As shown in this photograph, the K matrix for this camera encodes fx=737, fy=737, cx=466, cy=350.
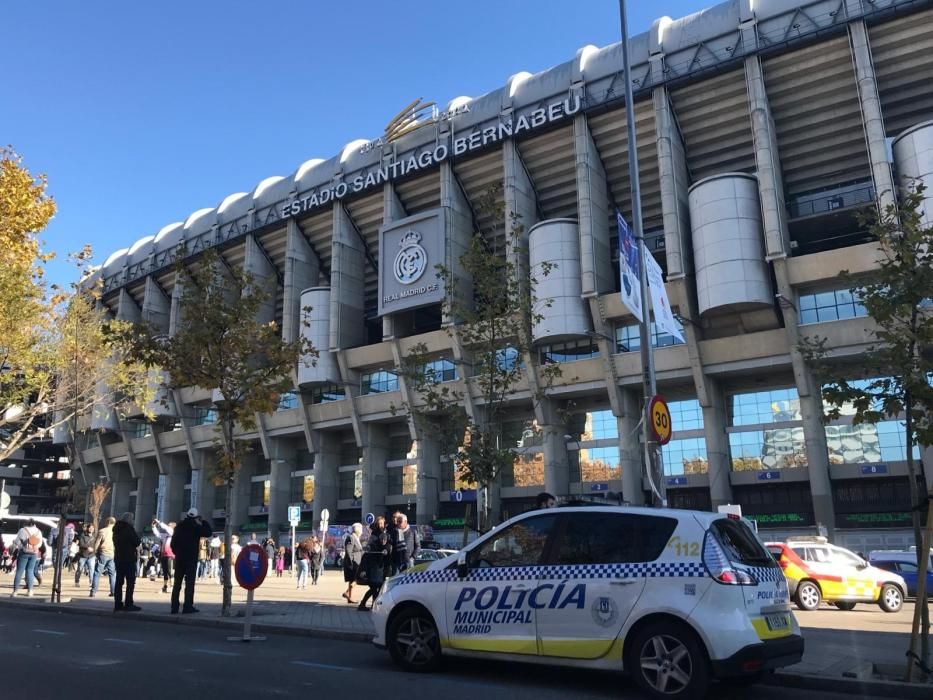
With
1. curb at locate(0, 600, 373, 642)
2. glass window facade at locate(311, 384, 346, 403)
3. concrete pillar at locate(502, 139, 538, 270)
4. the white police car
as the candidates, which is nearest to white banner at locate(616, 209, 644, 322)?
the white police car

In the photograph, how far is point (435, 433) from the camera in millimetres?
16094

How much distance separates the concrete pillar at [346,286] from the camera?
46.7 metres

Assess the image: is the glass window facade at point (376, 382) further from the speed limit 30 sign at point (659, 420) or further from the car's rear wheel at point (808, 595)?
the speed limit 30 sign at point (659, 420)

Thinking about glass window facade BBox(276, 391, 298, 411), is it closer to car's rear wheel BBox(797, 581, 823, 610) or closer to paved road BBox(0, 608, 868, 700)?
car's rear wheel BBox(797, 581, 823, 610)

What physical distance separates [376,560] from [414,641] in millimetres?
5812

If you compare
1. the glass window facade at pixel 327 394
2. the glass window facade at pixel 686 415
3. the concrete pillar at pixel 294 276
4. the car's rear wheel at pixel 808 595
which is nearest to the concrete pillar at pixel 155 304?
the concrete pillar at pixel 294 276

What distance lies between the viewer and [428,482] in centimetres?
4388

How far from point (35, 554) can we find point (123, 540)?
578cm

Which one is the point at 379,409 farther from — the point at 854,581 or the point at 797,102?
the point at 854,581

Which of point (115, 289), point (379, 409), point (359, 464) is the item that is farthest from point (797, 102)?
point (115, 289)

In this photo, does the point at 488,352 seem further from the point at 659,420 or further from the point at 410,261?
the point at 410,261

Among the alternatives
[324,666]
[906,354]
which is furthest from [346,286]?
[906,354]

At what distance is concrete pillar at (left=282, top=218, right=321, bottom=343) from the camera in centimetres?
4934

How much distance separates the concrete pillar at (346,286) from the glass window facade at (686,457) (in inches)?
827
